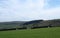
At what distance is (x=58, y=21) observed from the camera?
22.7 m

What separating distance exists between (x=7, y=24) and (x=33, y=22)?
4019mm

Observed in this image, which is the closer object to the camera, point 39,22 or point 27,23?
point 27,23

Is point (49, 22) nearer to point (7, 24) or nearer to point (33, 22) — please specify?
point (33, 22)

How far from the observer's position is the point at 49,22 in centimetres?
2286

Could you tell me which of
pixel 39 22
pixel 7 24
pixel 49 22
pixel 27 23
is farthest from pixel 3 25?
pixel 49 22

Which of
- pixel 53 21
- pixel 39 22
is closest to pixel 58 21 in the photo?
pixel 53 21

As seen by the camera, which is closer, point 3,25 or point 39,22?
point 3,25

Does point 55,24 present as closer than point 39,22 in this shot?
Yes

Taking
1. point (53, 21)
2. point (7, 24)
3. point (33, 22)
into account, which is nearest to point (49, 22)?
point (53, 21)

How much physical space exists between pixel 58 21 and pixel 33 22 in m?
3.95

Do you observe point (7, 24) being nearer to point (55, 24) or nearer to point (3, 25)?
point (3, 25)

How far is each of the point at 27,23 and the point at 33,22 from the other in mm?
1246

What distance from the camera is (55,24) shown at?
21.5 meters

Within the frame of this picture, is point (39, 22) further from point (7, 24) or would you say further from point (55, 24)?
Result: point (7, 24)
